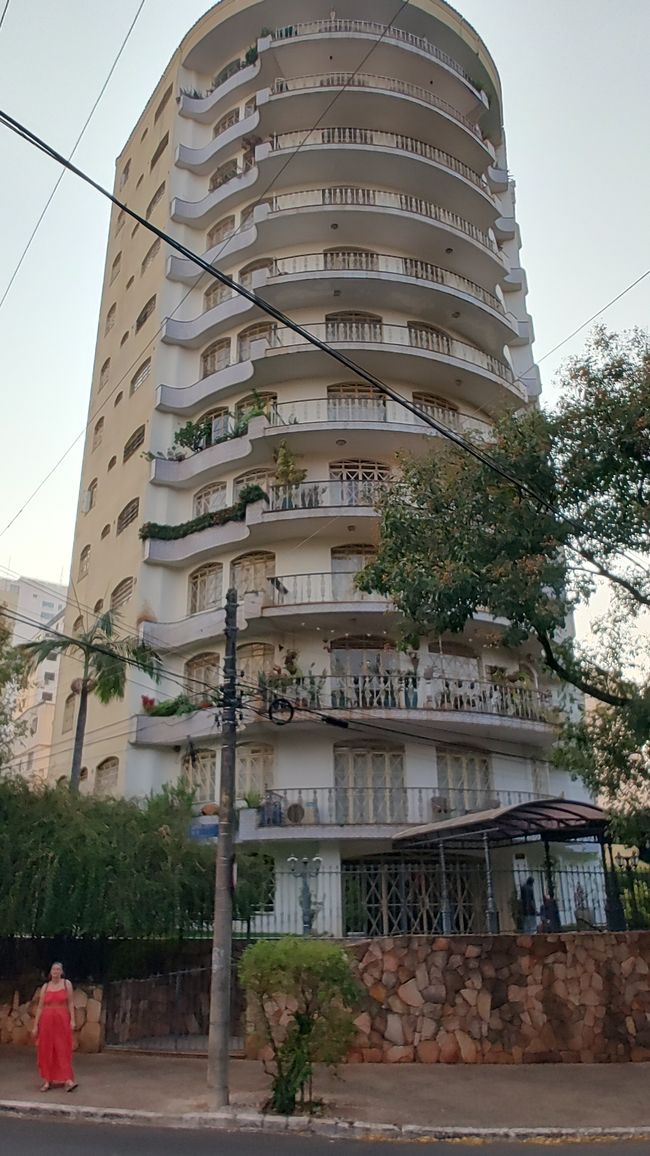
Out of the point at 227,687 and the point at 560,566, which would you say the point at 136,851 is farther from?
the point at 560,566

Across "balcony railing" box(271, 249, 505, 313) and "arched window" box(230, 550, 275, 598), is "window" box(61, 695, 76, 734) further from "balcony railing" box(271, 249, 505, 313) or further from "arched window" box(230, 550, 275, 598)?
"balcony railing" box(271, 249, 505, 313)

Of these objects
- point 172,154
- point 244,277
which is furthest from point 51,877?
point 172,154

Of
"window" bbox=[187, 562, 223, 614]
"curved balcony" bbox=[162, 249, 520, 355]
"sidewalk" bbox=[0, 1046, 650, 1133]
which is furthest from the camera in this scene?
"curved balcony" bbox=[162, 249, 520, 355]

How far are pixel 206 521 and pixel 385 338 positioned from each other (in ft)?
25.2

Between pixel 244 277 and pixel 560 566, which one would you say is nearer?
pixel 560 566

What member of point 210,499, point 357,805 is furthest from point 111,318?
point 357,805

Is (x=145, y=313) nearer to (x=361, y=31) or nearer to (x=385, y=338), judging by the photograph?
(x=385, y=338)

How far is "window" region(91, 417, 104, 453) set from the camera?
3116 centimetres

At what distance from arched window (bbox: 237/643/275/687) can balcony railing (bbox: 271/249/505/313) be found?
1118cm

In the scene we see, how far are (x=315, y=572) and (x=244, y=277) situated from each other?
35.6 feet

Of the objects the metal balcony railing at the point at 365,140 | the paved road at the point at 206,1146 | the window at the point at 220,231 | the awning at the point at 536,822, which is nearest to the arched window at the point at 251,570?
the awning at the point at 536,822

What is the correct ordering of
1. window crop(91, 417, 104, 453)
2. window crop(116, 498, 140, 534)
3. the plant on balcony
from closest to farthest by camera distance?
the plant on balcony
window crop(116, 498, 140, 534)
window crop(91, 417, 104, 453)

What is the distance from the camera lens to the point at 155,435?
2641 centimetres

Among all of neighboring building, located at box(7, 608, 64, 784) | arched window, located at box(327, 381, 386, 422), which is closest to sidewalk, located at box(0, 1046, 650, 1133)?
arched window, located at box(327, 381, 386, 422)
